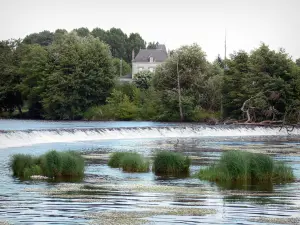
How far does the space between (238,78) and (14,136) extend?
160 ft

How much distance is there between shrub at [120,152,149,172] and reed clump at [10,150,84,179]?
3.23m

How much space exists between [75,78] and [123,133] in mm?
44526

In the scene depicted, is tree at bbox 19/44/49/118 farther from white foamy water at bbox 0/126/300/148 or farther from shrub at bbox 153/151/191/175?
shrub at bbox 153/151/191/175

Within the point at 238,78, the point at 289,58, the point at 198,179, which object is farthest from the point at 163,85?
the point at 198,179

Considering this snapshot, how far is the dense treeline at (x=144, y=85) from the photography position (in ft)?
290

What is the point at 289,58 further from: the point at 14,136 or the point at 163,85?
the point at 14,136

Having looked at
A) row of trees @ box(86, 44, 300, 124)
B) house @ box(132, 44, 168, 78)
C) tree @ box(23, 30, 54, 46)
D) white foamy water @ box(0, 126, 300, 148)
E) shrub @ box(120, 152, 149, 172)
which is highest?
tree @ box(23, 30, 54, 46)

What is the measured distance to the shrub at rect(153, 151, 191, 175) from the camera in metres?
30.0

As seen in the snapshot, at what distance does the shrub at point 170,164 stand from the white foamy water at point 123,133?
20885mm

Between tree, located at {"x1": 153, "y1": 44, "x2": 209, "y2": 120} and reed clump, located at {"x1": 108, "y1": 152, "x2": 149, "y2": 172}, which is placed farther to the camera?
tree, located at {"x1": 153, "y1": 44, "x2": 209, "y2": 120}

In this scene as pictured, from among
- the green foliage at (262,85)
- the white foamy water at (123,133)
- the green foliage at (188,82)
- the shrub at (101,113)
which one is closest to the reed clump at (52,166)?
the white foamy water at (123,133)

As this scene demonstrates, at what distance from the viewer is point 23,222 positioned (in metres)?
16.5

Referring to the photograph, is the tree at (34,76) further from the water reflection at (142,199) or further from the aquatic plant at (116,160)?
the water reflection at (142,199)

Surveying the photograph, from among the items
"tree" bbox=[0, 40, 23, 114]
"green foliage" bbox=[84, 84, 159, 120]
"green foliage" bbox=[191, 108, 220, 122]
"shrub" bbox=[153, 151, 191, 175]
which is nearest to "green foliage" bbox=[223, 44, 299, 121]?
"green foliage" bbox=[191, 108, 220, 122]
